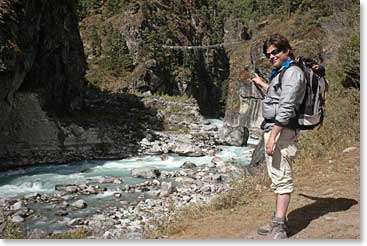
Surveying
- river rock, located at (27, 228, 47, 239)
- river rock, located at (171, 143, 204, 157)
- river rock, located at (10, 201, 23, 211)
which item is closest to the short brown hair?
river rock, located at (27, 228, 47, 239)

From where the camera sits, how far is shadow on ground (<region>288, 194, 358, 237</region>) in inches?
223

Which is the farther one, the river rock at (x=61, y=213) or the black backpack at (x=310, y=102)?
Answer: the river rock at (x=61, y=213)

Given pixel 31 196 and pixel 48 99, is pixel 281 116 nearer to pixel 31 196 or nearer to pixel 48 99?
pixel 31 196

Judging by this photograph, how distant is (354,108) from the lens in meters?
11.3

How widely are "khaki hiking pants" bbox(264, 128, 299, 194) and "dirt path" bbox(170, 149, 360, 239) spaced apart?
2.07 ft

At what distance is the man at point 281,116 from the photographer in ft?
15.1

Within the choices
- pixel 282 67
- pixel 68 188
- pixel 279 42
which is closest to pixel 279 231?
pixel 282 67

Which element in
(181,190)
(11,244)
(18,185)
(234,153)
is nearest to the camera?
(11,244)

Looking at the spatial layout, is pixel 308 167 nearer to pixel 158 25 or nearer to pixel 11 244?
pixel 11 244

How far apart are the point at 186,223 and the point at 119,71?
48.9m

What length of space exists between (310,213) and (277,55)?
2.31m

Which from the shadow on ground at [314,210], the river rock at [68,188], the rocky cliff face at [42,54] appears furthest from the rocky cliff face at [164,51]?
the shadow on ground at [314,210]

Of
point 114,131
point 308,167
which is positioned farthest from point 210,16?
point 308,167

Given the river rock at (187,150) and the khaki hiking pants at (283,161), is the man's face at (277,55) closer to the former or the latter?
the khaki hiking pants at (283,161)
